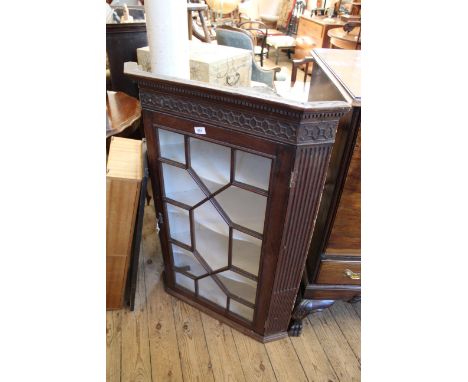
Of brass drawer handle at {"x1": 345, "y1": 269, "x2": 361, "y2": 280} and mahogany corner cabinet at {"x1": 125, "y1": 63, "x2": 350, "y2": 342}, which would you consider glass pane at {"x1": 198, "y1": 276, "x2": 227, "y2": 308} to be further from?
brass drawer handle at {"x1": 345, "y1": 269, "x2": 361, "y2": 280}

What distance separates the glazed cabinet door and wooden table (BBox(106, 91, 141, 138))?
56 cm

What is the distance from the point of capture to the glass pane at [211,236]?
112 cm

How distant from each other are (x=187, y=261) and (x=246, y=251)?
0.31 metres

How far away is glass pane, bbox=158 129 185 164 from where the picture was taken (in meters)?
1.02

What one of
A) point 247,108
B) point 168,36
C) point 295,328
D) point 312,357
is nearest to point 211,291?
point 295,328

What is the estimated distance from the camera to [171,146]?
1.05 m

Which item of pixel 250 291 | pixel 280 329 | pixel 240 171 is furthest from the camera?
pixel 280 329

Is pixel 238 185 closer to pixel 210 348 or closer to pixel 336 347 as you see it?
pixel 210 348
